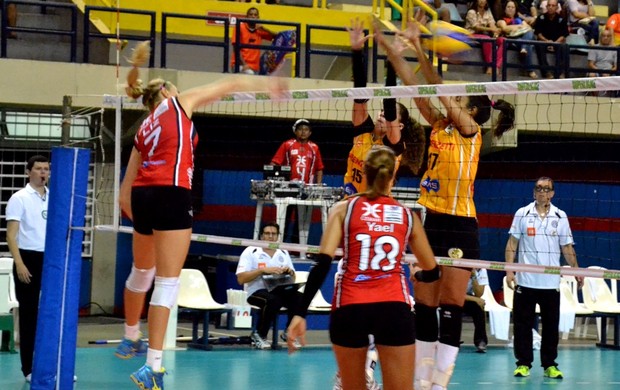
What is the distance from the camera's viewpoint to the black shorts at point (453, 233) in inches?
295

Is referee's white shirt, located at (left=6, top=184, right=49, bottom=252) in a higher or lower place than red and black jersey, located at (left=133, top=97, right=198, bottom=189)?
lower

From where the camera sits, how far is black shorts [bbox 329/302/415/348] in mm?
5586

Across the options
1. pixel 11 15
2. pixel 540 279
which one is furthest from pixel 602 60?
pixel 11 15

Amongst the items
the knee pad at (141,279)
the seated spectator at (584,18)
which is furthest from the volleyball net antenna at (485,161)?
the knee pad at (141,279)

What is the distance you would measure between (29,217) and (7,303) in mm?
2958

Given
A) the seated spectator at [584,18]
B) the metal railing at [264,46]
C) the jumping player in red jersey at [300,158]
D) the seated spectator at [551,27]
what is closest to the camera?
the metal railing at [264,46]

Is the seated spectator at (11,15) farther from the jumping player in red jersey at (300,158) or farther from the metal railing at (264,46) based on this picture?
the jumping player in red jersey at (300,158)

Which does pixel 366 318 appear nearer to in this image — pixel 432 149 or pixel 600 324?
pixel 432 149

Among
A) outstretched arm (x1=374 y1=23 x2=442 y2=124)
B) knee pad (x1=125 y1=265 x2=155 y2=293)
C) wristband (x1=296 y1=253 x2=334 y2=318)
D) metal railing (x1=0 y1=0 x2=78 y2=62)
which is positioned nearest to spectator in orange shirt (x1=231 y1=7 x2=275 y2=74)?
metal railing (x1=0 y1=0 x2=78 y2=62)

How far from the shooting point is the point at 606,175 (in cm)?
1938

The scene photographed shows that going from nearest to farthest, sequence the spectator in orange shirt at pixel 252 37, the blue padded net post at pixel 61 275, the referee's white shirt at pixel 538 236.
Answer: the blue padded net post at pixel 61 275
the referee's white shirt at pixel 538 236
the spectator in orange shirt at pixel 252 37

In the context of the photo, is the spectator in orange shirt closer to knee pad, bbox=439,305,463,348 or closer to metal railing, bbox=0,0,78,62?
metal railing, bbox=0,0,78,62

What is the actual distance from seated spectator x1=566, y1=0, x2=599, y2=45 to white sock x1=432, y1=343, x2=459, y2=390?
535 inches

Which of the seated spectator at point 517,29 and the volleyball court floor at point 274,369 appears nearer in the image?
the volleyball court floor at point 274,369
